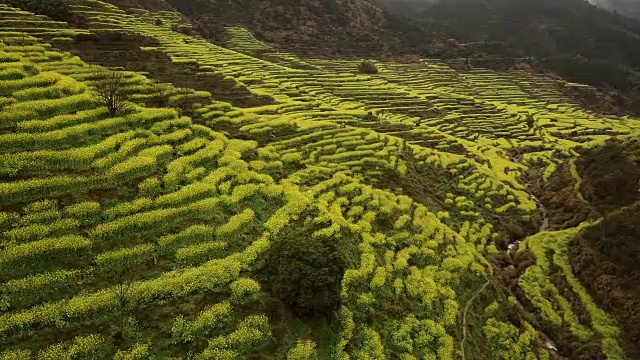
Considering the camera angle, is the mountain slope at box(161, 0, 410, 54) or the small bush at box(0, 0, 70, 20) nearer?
the small bush at box(0, 0, 70, 20)

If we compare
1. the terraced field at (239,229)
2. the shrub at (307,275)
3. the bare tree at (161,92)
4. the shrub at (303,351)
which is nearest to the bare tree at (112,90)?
the terraced field at (239,229)

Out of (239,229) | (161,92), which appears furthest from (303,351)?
(161,92)

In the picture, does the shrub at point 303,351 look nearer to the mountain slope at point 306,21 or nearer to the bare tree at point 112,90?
the bare tree at point 112,90

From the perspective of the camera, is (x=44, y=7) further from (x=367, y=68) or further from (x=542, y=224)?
(x=542, y=224)

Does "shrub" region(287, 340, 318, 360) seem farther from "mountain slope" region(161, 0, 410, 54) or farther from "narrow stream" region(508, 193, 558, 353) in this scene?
"mountain slope" region(161, 0, 410, 54)

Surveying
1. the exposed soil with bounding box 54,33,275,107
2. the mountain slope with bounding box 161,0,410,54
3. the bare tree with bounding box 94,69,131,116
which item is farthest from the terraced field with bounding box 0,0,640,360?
the mountain slope with bounding box 161,0,410,54
